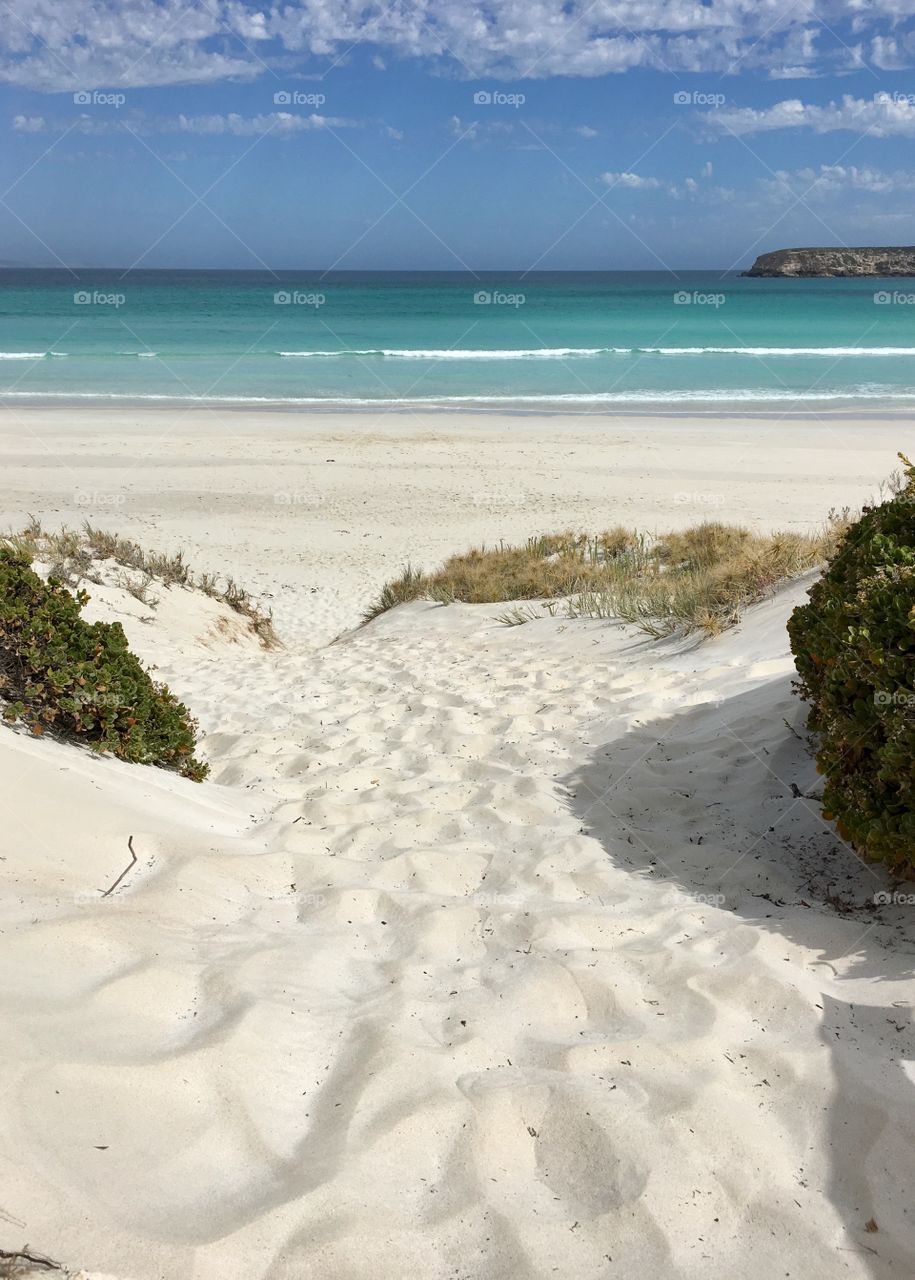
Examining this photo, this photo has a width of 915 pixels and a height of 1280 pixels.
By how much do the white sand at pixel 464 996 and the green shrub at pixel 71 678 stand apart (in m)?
0.21

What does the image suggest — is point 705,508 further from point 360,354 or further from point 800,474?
point 360,354

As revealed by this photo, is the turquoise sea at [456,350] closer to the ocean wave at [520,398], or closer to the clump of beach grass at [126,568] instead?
the ocean wave at [520,398]

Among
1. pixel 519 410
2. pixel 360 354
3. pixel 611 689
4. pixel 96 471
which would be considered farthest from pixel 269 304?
pixel 611 689

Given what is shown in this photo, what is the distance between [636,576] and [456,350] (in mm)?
36070

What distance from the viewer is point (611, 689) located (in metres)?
6.82

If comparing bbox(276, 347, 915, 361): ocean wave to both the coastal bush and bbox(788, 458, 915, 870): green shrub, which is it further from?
bbox(788, 458, 915, 870): green shrub

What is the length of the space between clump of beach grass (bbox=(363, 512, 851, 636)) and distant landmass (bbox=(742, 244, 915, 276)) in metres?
120

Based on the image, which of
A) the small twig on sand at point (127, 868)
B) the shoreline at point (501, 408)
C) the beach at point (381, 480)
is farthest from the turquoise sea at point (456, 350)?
the small twig on sand at point (127, 868)

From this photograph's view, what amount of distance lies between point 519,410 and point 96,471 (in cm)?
1306

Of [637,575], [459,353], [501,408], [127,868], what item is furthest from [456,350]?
[127,868]

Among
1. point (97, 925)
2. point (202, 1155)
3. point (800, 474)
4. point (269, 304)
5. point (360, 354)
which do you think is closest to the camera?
point (202, 1155)

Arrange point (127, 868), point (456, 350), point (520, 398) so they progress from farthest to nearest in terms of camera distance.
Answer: point (456, 350), point (520, 398), point (127, 868)

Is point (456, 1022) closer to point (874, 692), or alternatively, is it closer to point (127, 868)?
point (127, 868)

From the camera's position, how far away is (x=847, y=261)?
118 m
